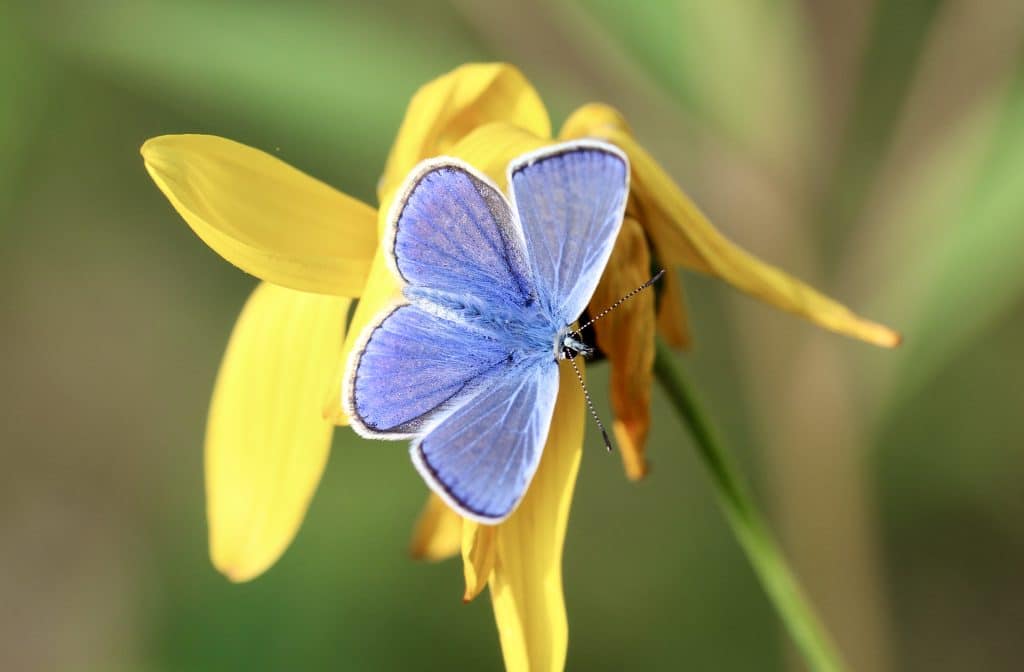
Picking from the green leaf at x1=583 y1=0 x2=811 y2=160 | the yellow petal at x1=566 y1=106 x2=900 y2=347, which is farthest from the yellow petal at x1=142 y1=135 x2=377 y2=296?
the green leaf at x1=583 y1=0 x2=811 y2=160

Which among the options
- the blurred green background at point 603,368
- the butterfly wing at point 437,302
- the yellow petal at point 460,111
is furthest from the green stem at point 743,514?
the blurred green background at point 603,368

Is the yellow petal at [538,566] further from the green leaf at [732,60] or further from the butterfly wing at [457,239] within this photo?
the green leaf at [732,60]

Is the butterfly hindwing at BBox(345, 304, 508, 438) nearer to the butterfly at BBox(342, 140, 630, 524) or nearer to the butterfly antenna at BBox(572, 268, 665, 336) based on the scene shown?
the butterfly at BBox(342, 140, 630, 524)

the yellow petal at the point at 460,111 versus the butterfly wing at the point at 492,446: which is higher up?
the yellow petal at the point at 460,111

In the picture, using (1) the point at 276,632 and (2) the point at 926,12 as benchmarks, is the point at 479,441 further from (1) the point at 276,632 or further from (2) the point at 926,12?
(2) the point at 926,12

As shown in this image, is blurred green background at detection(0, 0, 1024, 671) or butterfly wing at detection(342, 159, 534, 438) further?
blurred green background at detection(0, 0, 1024, 671)

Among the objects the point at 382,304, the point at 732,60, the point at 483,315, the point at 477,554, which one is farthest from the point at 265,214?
the point at 732,60

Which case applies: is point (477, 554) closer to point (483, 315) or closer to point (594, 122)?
point (483, 315)
